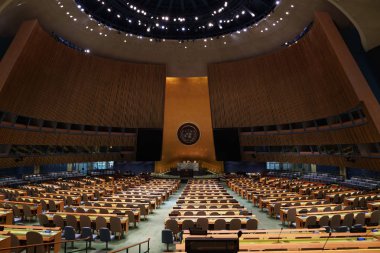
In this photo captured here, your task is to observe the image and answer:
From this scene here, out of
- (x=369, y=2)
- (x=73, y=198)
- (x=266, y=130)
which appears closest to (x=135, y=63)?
(x=266, y=130)

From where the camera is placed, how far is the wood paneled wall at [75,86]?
62.2ft

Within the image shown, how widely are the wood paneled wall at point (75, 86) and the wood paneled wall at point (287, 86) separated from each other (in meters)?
7.12

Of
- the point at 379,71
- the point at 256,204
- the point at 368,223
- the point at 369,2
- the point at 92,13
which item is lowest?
the point at 368,223

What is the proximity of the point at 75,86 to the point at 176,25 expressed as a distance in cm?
1085

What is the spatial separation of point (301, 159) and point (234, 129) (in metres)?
8.21

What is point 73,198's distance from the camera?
14055mm

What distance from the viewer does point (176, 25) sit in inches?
1023

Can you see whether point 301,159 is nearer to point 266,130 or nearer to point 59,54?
point 266,130

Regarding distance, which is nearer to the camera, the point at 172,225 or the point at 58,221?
the point at 172,225


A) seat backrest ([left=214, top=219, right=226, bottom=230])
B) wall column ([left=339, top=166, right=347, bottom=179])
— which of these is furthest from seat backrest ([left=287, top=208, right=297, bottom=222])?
wall column ([left=339, top=166, right=347, bottom=179])

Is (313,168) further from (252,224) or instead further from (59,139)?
(59,139)

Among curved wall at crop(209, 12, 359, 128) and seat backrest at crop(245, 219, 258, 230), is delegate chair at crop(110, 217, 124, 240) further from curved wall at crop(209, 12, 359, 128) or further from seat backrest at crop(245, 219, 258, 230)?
curved wall at crop(209, 12, 359, 128)

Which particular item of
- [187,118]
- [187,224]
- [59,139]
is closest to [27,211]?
[187,224]

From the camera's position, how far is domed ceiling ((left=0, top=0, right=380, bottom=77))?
19.5 meters
